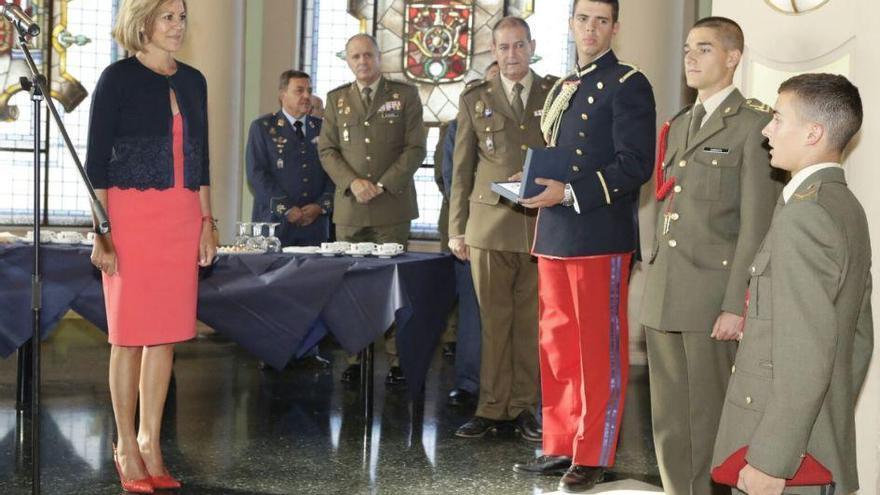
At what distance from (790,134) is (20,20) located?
2.07 metres

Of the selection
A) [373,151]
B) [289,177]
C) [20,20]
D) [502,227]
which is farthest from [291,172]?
[20,20]

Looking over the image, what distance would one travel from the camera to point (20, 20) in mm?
3135

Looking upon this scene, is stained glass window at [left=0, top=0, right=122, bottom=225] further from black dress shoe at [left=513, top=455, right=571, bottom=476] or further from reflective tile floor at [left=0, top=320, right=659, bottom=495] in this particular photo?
black dress shoe at [left=513, top=455, right=571, bottom=476]

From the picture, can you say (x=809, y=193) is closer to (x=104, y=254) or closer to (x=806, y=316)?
(x=806, y=316)

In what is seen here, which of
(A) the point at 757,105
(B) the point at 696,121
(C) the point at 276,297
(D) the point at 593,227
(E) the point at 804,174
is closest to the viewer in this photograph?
(E) the point at 804,174

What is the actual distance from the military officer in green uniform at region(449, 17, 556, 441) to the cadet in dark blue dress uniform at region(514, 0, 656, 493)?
0.65m

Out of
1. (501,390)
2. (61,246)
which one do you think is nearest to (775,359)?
(501,390)

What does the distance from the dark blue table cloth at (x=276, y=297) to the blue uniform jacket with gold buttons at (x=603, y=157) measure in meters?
1.08

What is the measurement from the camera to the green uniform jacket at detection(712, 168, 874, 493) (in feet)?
6.59

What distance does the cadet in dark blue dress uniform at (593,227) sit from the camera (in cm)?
368

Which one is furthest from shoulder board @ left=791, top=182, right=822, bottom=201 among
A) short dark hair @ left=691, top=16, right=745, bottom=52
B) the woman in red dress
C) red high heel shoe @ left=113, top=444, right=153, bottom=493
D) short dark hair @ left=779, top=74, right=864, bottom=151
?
red high heel shoe @ left=113, top=444, right=153, bottom=493

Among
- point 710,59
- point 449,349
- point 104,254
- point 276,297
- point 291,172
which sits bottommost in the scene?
point 449,349

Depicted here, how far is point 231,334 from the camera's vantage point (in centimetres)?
489

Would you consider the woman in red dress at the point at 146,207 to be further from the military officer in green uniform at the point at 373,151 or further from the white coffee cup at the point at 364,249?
the military officer in green uniform at the point at 373,151
